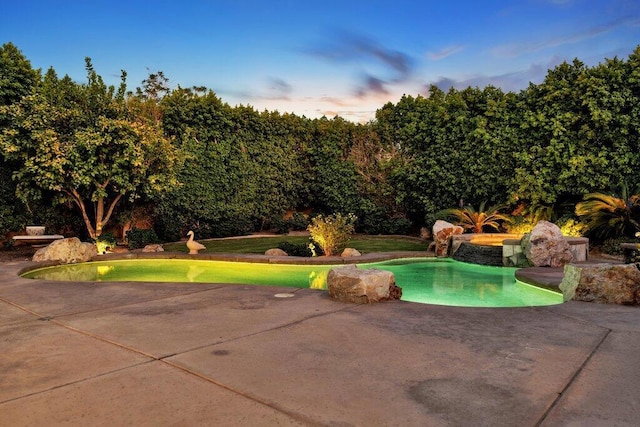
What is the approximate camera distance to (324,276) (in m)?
9.04

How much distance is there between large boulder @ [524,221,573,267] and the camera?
29.7 feet

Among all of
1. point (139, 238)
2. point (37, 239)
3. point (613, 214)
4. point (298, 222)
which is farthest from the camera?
point (298, 222)

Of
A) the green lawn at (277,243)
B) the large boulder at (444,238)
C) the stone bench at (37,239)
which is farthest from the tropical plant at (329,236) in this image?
the stone bench at (37,239)

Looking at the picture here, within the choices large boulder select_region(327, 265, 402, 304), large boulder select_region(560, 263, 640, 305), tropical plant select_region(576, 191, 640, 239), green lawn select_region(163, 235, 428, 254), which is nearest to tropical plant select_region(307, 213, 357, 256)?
green lawn select_region(163, 235, 428, 254)

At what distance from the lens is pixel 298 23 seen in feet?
43.6

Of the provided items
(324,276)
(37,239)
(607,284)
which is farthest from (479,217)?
(37,239)

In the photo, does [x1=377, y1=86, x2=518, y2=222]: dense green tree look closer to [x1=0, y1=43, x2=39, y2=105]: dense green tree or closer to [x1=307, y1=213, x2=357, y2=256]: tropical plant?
[x1=307, y1=213, x2=357, y2=256]: tropical plant

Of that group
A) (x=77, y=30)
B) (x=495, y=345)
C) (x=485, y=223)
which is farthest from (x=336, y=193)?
(x=495, y=345)

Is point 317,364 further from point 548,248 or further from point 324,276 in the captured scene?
point 548,248

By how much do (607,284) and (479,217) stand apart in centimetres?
836

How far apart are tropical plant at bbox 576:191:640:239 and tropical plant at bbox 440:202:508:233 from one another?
252cm

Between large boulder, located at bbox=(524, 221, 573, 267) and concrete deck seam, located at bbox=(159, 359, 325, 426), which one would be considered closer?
concrete deck seam, located at bbox=(159, 359, 325, 426)

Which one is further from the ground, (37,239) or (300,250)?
(37,239)

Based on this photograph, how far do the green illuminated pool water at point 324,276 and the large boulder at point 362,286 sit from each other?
192 cm
